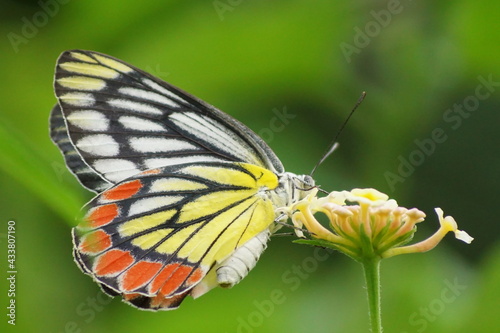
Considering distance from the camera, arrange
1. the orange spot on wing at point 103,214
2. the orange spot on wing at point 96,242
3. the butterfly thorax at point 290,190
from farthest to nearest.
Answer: the butterfly thorax at point 290,190 < the orange spot on wing at point 103,214 < the orange spot on wing at point 96,242

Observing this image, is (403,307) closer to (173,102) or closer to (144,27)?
(173,102)

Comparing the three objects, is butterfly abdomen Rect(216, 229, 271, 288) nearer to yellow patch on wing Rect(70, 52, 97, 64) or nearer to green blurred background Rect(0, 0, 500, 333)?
green blurred background Rect(0, 0, 500, 333)

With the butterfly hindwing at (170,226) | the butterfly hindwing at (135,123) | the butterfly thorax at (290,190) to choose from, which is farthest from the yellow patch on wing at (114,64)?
the butterfly thorax at (290,190)

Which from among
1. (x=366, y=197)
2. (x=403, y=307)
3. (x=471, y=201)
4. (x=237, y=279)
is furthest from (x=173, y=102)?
(x=471, y=201)

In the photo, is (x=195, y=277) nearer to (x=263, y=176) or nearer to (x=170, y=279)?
(x=170, y=279)

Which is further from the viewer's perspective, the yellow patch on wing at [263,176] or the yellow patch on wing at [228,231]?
the yellow patch on wing at [263,176]

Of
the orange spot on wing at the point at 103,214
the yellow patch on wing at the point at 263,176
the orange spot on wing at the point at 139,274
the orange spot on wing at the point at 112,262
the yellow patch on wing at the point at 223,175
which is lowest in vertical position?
the orange spot on wing at the point at 139,274

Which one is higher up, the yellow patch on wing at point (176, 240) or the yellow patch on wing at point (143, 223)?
the yellow patch on wing at point (143, 223)

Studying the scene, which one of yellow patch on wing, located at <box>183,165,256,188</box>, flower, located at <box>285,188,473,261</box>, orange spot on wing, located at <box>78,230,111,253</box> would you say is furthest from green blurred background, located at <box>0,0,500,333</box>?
flower, located at <box>285,188,473,261</box>

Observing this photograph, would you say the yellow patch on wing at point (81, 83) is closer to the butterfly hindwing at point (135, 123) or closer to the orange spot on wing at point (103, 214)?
the butterfly hindwing at point (135, 123)
